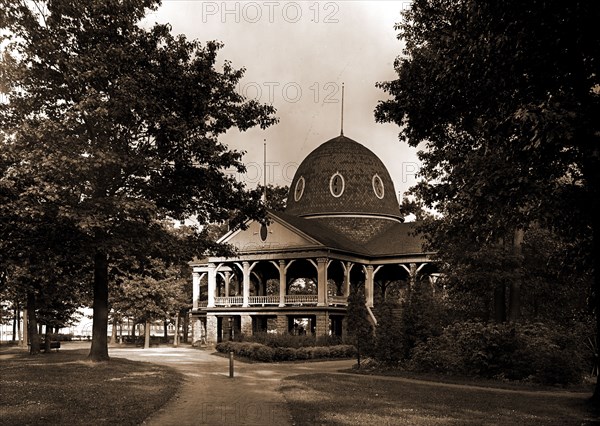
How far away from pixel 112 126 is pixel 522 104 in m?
15.5

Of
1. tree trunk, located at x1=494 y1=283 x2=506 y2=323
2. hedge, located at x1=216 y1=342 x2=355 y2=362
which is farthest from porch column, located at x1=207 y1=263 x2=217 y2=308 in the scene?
tree trunk, located at x1=494 y1=283 x2=506 y2=323

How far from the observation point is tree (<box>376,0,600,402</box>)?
1304cm

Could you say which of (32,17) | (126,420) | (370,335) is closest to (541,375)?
(370,335)

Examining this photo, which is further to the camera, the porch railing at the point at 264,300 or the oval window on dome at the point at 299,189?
the oval window on dome at the point at 299,189

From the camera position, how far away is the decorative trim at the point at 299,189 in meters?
55.4

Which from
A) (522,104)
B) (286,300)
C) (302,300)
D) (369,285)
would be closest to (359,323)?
(522,104)

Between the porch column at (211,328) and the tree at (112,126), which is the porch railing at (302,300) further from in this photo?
the tree at (112,126)

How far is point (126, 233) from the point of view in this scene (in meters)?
24.0

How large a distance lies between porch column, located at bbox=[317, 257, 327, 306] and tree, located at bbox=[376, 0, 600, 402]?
83.9ft

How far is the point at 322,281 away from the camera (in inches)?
1752

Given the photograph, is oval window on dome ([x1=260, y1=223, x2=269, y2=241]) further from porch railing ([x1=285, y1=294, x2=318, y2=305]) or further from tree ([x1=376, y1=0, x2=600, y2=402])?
tree ([x1=376, y1=0, x2=600, y2=402])

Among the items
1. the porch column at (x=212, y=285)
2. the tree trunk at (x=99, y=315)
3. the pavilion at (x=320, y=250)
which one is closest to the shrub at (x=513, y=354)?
the tree trunk at (x=99, y=315)

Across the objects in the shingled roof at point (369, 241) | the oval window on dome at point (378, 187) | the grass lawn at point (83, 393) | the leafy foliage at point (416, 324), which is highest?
the oval window on dome at point (378, 187)

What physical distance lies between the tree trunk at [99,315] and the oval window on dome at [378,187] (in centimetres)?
3214
